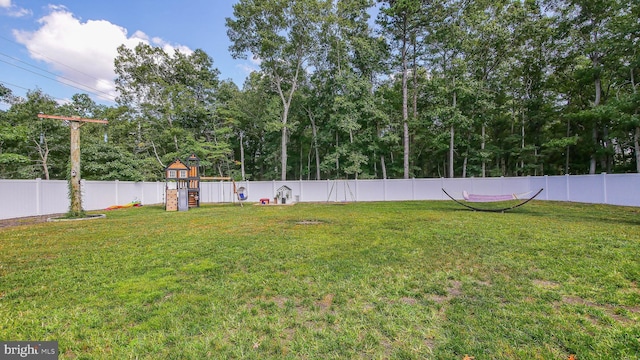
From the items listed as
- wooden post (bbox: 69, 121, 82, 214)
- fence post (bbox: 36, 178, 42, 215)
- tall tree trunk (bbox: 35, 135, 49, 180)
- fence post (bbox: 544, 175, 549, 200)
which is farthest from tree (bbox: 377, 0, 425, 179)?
tall tree trunk (bbox: 35, 135, 49, 180)

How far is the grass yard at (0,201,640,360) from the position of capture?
73.5 inches

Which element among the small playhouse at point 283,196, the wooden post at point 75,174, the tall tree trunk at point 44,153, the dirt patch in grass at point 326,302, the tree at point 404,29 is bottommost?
the dirt patch in grass at point 326,302

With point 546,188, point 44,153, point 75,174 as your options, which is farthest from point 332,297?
point 44,153

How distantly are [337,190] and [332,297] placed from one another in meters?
14.0

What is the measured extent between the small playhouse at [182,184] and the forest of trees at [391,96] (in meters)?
4.85

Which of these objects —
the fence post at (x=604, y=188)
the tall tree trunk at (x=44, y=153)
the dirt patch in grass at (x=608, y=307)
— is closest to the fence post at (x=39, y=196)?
the tall tree trunk at (x=44, y=153)

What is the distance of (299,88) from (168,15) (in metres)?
10.6

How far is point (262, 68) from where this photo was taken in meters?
20.7

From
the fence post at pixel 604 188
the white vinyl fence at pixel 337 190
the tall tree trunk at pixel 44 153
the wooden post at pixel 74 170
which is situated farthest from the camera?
the tall tree trunk at pixel 44 153

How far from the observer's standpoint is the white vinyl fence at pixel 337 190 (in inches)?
372

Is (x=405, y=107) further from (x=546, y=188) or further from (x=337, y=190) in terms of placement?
(x=546, y=188)

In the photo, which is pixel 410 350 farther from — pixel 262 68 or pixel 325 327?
pixel 262 68

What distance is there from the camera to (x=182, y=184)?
567 inches

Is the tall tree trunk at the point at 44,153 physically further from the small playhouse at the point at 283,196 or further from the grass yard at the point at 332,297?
the grass yard at the point at 332,297
